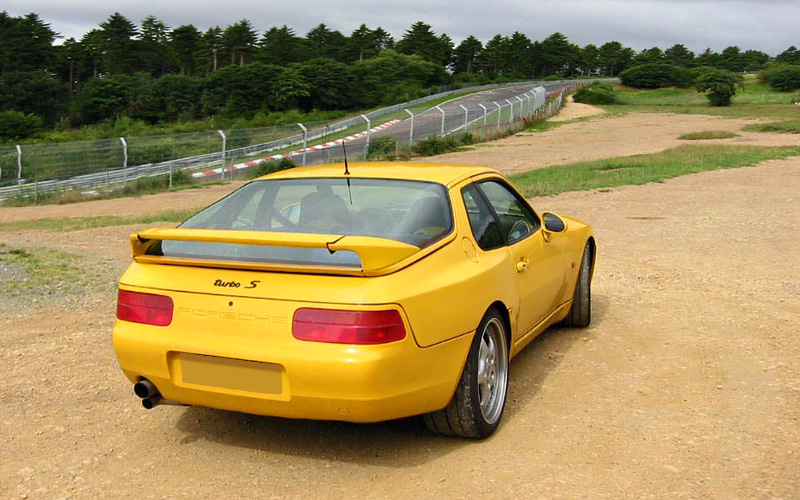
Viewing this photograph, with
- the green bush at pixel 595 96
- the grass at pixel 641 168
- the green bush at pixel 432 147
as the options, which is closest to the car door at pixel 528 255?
the grass at pixel 641 168

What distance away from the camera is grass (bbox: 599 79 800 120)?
49344mm

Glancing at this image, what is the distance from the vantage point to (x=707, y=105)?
58906mm

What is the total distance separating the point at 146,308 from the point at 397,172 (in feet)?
5.32

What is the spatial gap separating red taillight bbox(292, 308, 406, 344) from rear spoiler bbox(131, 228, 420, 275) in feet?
0.64

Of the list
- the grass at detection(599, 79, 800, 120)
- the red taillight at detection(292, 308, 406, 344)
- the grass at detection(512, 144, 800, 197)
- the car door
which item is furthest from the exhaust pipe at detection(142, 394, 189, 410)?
the grass at detection(599, 79, 800, 120)

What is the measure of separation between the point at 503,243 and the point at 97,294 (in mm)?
4367

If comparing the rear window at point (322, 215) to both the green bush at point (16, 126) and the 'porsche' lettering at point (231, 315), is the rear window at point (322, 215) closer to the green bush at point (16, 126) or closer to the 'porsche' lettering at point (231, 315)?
the 'porsche' lettering at point (231, 315)

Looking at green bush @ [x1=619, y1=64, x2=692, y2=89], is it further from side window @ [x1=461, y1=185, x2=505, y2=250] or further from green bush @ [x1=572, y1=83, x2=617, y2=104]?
side window @ [x1=461, y1=185, x2=505, y2=250]

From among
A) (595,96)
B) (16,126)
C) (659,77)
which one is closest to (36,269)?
(595,96)

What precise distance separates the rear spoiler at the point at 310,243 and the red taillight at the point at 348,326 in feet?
0.64

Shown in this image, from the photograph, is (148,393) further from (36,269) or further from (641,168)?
(641,168)

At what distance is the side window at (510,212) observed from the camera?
4941 millimetres

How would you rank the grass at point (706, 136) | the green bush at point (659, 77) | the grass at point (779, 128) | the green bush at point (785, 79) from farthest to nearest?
the green bush at point (659, 77), the green bush at point (785, 79), the grass at point (779, 128), the grass at point (706, 136)

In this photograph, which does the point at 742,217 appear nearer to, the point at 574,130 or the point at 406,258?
the point at 406,258
